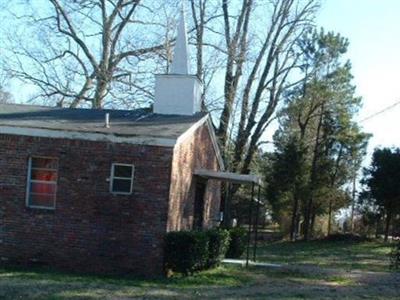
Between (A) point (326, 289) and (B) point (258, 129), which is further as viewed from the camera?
(B) point (258, 129)

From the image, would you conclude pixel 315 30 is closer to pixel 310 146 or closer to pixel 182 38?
pixel 310 146

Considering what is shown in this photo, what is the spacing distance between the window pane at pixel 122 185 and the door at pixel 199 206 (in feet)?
15.9

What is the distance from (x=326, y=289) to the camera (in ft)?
51.2

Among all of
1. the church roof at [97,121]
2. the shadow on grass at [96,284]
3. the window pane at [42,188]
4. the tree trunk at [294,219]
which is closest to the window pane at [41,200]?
the window pane at [42,188]

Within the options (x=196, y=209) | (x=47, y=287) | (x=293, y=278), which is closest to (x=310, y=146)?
(x=196, y=209)

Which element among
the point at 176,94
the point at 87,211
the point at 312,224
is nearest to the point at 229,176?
the point at 176,94

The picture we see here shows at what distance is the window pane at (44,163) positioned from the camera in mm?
17531

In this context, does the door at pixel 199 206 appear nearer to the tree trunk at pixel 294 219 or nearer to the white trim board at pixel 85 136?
the white trim board at pixel 85 136

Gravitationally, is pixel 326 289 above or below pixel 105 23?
below

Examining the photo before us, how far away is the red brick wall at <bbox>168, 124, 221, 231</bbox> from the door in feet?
1.19

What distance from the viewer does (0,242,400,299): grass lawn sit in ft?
42.5

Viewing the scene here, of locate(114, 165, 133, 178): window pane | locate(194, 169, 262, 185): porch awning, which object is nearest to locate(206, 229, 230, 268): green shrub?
locate(194, 169, 262, 185): porch awning

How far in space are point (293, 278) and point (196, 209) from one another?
17.0ft

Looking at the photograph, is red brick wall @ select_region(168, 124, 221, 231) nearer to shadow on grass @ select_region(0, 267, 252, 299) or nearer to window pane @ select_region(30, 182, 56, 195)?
shadow on grass @ select_region(0, 267, 252, 299)
